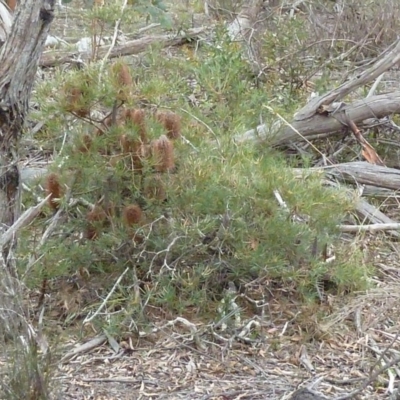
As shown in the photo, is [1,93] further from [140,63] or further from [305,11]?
[305,11]

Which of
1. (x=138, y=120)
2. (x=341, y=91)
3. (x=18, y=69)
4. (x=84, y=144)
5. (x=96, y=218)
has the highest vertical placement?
(x=18, y=69)

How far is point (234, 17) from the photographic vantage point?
7.96 meters

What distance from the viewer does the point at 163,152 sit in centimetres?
353

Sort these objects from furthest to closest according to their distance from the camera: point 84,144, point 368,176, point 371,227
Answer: point 368,176 → point 371,227 → point 84,144

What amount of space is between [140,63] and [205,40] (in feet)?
3.43

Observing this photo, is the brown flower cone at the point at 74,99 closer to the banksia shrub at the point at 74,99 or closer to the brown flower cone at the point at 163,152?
the banksia shrub at the point at 74,99

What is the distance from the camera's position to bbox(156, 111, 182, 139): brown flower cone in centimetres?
375

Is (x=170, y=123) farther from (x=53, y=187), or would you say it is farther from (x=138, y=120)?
(x=53, y=187)

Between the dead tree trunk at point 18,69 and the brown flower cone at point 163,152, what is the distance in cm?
57

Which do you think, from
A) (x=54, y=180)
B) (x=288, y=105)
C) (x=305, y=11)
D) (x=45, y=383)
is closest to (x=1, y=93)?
(x=54, y=180)

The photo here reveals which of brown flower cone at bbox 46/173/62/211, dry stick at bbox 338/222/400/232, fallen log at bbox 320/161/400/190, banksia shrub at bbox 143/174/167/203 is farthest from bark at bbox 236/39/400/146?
brown flower cone at bbox 46/173/62/211

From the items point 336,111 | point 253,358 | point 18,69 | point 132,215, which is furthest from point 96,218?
point 336,111

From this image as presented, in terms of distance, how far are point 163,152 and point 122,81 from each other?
36 centimetres

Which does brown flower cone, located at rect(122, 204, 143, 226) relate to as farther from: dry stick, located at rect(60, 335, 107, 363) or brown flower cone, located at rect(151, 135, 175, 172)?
dry stick, located at rect(60, 335, 107, 363)
